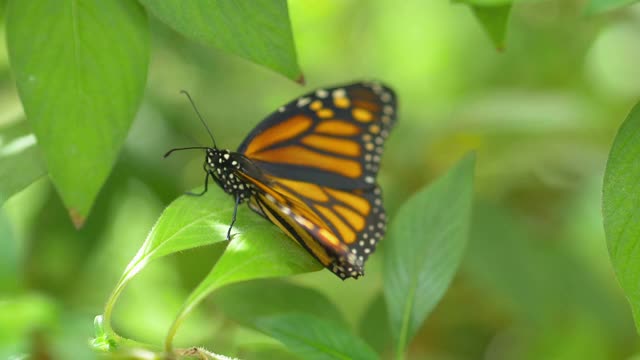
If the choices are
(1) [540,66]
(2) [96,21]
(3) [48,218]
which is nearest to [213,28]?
(2) [96,21]

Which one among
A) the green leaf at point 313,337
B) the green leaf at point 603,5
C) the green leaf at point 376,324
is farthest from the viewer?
the green leaf at point 376,324

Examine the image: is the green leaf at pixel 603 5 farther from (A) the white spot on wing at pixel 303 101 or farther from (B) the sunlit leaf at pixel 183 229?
(A) the white spot on wing at pixel 303 101

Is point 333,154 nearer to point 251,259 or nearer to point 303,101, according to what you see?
point 303,101

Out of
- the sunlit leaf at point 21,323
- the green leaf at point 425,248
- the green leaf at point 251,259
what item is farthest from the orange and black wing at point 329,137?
the sunlit leaf at point 21,323

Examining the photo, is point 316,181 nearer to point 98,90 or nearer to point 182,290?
point 98,90

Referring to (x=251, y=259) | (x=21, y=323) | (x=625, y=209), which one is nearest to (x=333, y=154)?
(x=251, y=259)

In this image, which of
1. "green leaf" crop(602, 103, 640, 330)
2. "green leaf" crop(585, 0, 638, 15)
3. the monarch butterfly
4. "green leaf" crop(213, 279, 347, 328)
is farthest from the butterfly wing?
"green leaf" crop(585, 0, 638, 15)

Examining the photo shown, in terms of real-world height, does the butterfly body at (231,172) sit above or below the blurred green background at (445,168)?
above

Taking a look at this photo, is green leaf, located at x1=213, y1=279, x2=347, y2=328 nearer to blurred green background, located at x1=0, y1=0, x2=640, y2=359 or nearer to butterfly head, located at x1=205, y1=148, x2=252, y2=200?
blurred green background, located at x1=0, y1=0, x2=640, y2=359
